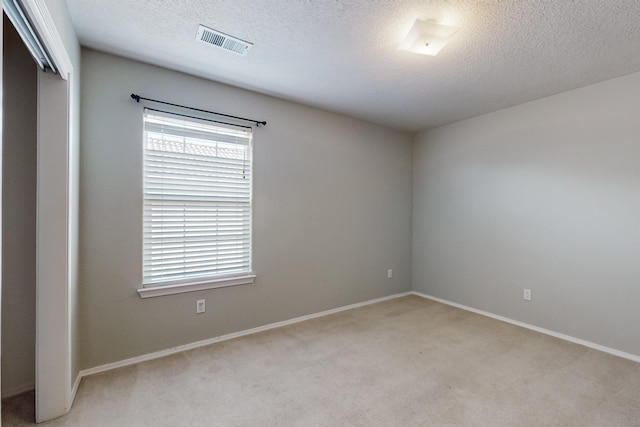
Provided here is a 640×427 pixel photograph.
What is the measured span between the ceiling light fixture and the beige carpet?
7.77ft

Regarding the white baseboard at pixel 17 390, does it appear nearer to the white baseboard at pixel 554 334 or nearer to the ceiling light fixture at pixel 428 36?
the ceiling light fixture at pixel 428 36

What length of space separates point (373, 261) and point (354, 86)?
7.38 feet

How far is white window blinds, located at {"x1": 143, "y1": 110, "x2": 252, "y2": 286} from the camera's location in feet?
8.61

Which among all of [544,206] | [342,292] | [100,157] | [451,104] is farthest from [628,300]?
[100,157]

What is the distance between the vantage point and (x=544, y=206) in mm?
3254

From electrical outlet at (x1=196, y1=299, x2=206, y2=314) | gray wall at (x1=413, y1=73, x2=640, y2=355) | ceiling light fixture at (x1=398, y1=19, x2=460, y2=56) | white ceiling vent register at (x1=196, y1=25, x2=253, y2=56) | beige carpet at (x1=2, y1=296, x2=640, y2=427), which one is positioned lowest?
beige carpet at (x1=2, y1=296, x2=640, y2=427)

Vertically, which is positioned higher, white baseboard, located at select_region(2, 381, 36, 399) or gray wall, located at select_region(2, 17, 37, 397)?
gray wall, located at select_region(2, 17, 37, 397)

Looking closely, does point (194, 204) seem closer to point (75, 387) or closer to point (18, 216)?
point (18, 216)

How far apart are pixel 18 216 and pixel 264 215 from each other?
6.03ft

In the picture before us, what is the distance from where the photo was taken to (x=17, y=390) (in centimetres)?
212

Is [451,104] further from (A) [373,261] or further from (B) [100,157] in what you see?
(B) [100,157]

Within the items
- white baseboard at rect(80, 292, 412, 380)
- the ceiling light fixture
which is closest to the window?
white baseboard at rect(80, 292, 412, 380)

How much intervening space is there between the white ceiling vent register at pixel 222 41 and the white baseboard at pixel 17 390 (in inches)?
106

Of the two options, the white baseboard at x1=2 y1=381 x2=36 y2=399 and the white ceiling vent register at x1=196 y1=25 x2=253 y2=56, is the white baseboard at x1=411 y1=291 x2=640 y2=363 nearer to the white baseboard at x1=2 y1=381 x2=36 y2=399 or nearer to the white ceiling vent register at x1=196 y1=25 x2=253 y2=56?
the white ceiling vent register at x1=196 y1=25 x2=253 y2=56
